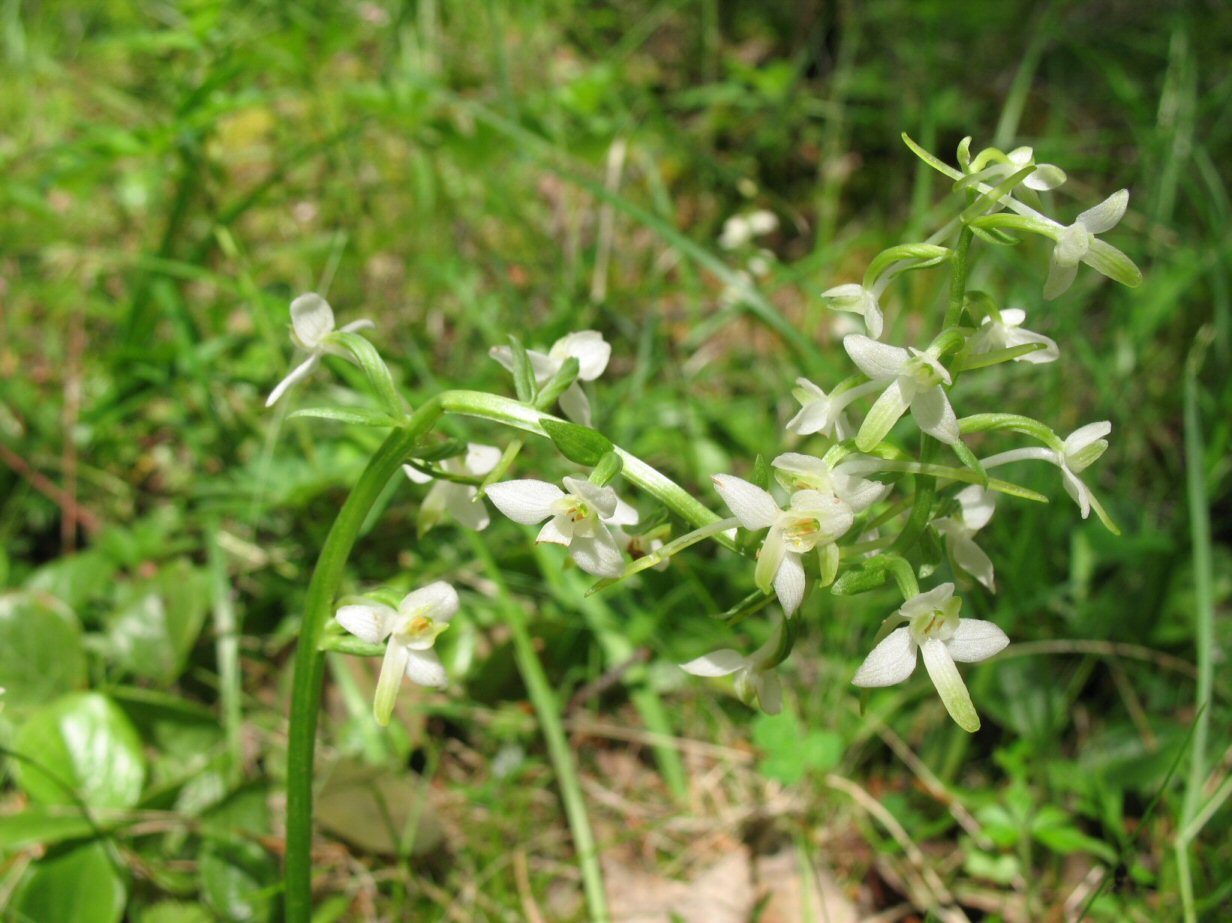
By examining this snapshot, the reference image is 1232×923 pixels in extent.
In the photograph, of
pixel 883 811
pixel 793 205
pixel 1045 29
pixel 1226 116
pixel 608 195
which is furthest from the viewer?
pixel 793 205

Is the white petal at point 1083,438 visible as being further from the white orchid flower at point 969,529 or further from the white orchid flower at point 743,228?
the white orchid flower at point 743,228

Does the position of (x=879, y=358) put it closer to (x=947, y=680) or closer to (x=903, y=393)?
(x=903, y=393)

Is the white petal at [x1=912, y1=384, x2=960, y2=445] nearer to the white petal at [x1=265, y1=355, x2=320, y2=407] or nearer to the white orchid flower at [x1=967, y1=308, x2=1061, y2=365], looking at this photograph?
the white orchid flower at [x1=967, y1=308, x2=1061, y2=365]

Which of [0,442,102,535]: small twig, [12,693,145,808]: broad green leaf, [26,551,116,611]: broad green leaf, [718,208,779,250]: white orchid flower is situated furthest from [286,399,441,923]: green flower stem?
[718,208,779,250]: white orchid flower

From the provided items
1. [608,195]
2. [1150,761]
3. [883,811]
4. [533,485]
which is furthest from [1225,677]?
[533,485]

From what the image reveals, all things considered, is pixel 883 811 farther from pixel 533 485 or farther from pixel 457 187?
pixel 457 187

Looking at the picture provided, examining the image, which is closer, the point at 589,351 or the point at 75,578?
the point at 589,351

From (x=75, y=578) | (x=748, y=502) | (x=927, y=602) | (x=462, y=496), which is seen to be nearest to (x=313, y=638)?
(x=462, y=496)
